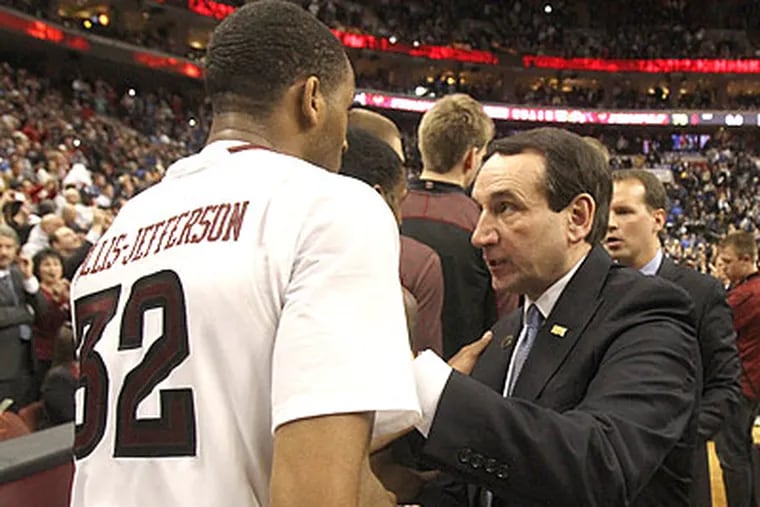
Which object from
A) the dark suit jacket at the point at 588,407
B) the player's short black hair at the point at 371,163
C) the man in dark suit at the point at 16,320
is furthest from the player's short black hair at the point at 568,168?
the man in dark suit at the point at 16,320

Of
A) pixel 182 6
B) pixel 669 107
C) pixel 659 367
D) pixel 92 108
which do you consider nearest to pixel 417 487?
pixel 659 367

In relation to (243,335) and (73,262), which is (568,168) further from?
(73,262)

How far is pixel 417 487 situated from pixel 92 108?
20.9 meters

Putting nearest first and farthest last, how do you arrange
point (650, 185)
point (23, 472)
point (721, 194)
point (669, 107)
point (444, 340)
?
1. point (23, 472)
2. point (444, 340)
3. point (650, 185)
4. point (721, 194)
5. point (669, 107)

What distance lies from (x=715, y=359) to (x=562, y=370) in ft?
5.40

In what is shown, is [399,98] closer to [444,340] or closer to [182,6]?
[182,6]

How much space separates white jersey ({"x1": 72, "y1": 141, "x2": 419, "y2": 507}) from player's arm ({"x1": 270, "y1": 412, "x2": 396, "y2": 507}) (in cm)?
2

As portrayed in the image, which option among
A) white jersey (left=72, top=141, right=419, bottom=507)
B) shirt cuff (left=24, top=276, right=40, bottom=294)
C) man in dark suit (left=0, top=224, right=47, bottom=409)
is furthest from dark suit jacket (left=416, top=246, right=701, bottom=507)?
shirt cuff (left=24, top=276, right=40, bottom=294)

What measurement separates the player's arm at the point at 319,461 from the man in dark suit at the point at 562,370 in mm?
301

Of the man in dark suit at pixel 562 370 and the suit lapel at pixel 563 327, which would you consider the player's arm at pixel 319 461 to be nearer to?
the man in dark suit at pixel 562 370

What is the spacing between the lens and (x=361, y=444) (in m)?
1.08

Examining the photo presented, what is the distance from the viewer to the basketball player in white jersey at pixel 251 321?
3.53 feet

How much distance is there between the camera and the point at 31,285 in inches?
188

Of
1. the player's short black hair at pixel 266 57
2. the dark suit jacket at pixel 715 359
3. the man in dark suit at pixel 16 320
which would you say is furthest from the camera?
the man in dark suit at pixel 16 320
